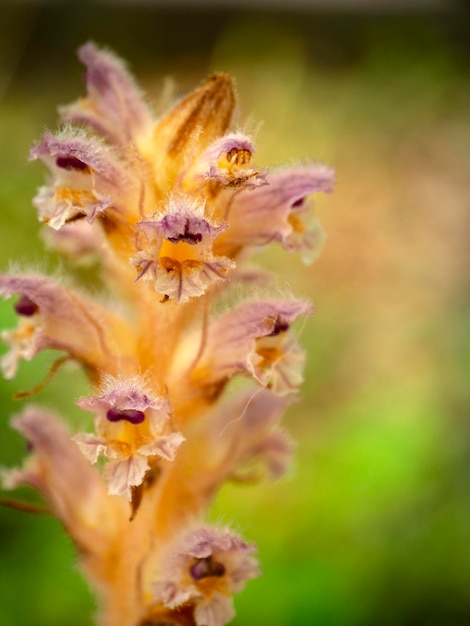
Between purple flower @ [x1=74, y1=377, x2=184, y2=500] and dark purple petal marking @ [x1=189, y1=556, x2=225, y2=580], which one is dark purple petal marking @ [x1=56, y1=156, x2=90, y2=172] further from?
dark purple petal marking @ [x1=189, y1=556, x2=225, y2=580]

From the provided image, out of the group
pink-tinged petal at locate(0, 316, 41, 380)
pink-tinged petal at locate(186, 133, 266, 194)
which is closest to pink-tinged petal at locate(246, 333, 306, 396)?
pink-tinged petal at locate(186, 133, 266, 194)

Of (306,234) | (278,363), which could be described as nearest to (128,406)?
(278,363)

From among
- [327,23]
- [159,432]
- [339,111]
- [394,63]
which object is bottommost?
[159,432]

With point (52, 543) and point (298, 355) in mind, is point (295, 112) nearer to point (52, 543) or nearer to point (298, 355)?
point (52, 543)

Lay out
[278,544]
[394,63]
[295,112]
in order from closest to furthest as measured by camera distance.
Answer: [278,544], [295,112], [394,63]

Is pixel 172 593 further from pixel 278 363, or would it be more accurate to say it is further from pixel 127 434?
pixel 278 363

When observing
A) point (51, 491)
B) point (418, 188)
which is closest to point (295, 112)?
point (418, 188)

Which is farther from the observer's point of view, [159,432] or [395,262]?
[395,262]
